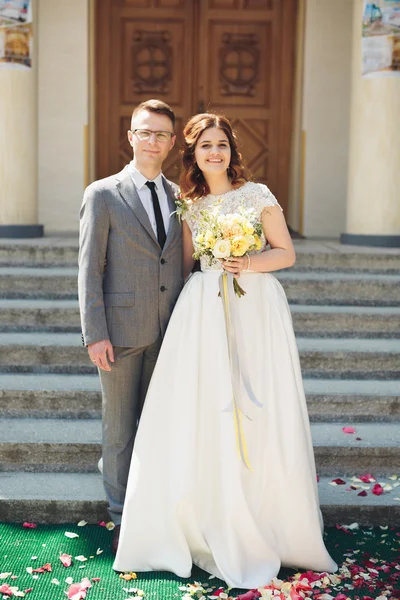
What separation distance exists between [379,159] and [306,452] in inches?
195

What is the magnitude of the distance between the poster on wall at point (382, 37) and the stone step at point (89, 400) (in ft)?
12.4

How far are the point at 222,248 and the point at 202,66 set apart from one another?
21.5 ft

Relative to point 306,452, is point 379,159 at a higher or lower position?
higher

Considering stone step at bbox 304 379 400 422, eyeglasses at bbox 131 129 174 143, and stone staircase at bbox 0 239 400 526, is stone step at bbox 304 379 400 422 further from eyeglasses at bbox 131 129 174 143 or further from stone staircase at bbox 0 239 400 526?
eyeglasses at bbox 131 129 174 143

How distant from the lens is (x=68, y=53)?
9.23 m

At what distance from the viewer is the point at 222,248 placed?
3.35m

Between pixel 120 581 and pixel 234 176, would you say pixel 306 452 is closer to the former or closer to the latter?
pixel 120 581

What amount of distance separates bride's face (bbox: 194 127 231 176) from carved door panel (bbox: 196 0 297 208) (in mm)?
5832

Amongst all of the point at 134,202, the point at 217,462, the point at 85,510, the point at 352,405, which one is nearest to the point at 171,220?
the point at 134,202

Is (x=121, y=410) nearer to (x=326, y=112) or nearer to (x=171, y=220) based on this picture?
(x=171, y=220)

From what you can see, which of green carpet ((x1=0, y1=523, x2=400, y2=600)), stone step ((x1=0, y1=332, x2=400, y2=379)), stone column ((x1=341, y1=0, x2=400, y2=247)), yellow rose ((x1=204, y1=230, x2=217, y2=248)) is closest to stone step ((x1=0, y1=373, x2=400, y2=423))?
stone step ((x1=0, y1=332, x2=400, y2=379))

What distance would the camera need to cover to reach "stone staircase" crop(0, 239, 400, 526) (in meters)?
4.28

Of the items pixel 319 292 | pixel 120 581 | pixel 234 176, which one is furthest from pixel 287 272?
pixel 120 581

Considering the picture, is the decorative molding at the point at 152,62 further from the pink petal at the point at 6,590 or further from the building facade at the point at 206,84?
the pink petal at the point at 6,590
